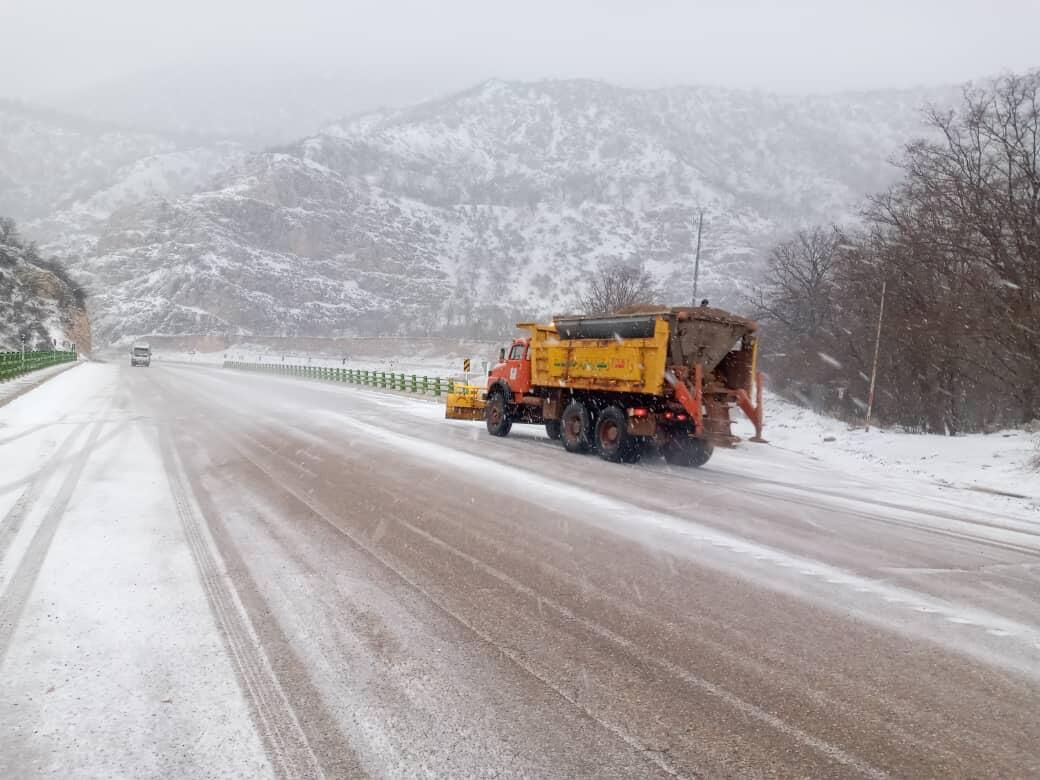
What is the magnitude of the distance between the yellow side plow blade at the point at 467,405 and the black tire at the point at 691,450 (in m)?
6.60

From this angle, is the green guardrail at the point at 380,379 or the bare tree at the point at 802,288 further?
the bare tree at the point at 802,288

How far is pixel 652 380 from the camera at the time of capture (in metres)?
12.2

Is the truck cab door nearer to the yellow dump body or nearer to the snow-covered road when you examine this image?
the yellow dump body

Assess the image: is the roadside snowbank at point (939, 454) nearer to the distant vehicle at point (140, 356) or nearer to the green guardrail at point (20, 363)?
the green guardrail at point (20, 363)

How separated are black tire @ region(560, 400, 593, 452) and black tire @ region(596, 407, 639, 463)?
41 centimetres

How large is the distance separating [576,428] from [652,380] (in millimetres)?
2298

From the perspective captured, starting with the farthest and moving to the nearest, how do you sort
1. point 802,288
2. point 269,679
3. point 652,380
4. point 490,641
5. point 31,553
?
point 802,288 < point 652,380 < point 31,553 < point 490,641 < point 269,679

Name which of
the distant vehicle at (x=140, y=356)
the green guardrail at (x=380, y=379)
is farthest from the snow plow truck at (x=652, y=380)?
the distant vehicle at (x=140, y=356)

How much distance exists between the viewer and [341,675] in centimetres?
352

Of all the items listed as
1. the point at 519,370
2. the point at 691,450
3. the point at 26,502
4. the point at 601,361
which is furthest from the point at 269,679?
the point at 519,370

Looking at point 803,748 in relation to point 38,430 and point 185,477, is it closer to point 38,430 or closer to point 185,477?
point 185,477

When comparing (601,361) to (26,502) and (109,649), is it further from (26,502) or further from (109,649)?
(109,649)

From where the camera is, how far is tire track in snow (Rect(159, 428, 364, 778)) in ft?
9.16

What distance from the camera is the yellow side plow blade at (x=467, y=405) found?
1891 centimetres
